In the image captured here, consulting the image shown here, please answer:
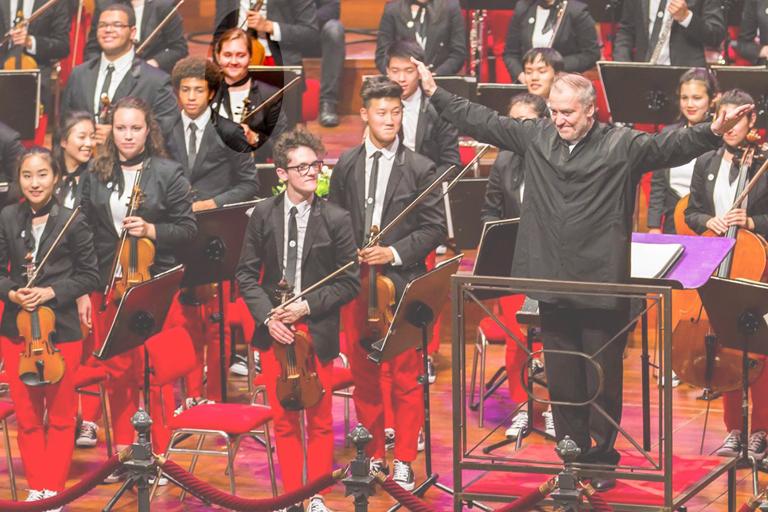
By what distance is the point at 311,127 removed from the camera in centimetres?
929

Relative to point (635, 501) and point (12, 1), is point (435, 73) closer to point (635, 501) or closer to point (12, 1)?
point (12, 1)

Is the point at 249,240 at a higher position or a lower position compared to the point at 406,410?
higher

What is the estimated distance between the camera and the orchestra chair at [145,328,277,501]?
5.76 meters

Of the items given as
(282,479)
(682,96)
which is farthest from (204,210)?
(682,96)

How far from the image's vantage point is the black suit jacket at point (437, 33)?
27.4ft

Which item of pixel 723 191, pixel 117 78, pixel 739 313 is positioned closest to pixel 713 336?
pixel 739 313

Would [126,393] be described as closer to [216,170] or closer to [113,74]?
[216,170]

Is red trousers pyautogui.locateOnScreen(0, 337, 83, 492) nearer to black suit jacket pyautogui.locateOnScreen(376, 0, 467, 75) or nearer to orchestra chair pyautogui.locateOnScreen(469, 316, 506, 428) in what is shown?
orchestra chair pyautogui.locateOnScreen(469, 316, 506, 428)

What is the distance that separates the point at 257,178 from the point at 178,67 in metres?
0.59

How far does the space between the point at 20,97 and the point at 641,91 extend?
2.92m

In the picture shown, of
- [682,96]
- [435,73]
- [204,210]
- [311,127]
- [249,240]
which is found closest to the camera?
[249,240]

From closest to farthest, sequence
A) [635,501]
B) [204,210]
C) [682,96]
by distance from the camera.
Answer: [635,501], [204,210], [682,96]

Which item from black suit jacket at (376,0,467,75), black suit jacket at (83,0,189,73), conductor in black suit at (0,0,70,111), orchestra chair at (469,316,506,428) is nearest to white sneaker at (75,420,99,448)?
orchestra chair at (469,316,506,428)

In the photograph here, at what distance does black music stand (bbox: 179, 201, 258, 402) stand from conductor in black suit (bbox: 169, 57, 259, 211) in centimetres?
29
